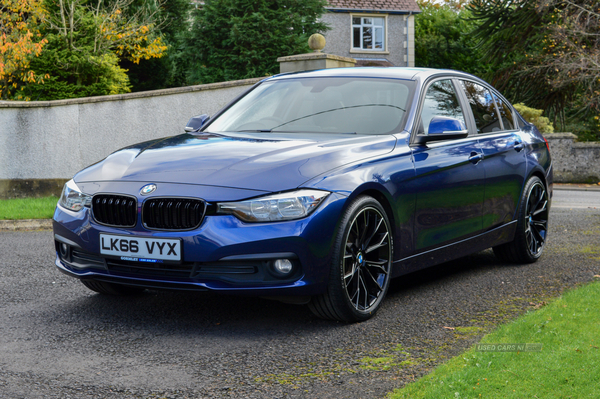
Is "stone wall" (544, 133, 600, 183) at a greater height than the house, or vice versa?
the house

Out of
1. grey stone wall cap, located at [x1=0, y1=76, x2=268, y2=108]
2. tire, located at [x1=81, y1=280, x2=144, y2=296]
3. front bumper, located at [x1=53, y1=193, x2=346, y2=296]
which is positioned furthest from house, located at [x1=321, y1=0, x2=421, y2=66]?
front bumper, located at [x1=53, y1=193, x2=346, y2=296]

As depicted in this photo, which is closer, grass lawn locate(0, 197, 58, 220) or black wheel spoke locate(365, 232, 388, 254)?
black wheel spoke locate(365, 232, 388, 254)

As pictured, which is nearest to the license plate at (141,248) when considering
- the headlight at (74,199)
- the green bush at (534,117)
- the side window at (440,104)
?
the headlight at (74,199)

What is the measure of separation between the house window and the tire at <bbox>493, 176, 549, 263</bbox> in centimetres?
3440

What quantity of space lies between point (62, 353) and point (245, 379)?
45.2 inches

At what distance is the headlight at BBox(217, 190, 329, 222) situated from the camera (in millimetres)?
4109

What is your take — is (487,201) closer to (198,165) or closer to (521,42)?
(198,165)

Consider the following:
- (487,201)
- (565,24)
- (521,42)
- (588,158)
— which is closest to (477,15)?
(521,42)

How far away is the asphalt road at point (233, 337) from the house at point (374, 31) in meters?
Result: 34.6

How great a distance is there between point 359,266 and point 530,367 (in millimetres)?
1342

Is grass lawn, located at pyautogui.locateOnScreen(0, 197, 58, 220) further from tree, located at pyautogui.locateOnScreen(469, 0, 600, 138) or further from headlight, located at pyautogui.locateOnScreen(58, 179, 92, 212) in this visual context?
tree, located at pyautogui.locateOnScreen(469, 0, 600, 138)

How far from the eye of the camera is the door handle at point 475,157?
5.76m

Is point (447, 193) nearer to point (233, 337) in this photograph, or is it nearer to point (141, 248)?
point (233, 337)

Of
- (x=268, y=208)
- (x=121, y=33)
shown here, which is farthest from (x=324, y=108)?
(x=121, y=33)
